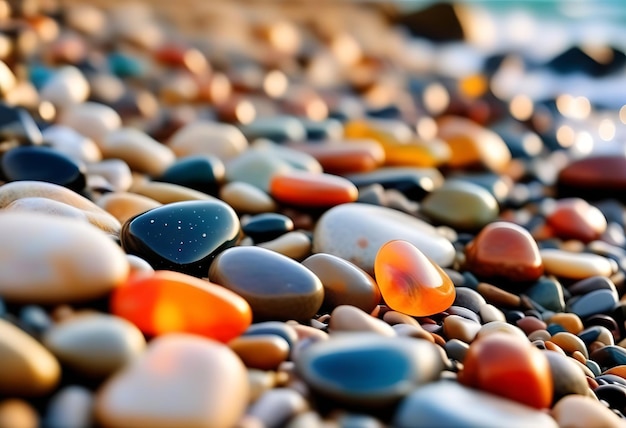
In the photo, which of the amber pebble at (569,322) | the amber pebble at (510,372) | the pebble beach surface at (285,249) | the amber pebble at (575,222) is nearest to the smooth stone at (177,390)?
the pebble beach surface at (285,249)

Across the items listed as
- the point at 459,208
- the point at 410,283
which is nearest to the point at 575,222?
the point at 459,208

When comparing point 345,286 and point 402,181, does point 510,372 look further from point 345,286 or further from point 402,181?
point 402,181

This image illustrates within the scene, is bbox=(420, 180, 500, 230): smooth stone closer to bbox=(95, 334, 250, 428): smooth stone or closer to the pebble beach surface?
the pebble beach surface

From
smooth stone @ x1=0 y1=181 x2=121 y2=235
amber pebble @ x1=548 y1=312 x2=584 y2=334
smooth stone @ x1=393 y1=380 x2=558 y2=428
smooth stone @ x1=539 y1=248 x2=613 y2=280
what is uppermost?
smooth stone @ x1=393 y1=380 x2=558 y2=428

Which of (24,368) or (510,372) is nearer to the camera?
(24,368)

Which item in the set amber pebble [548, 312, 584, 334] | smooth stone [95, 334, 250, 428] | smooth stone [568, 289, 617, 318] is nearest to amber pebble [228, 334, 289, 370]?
smooth stone [95, 334, 250, 428]

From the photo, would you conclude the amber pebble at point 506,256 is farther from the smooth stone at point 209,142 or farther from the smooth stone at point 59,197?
the smooth stone at point 209,142
